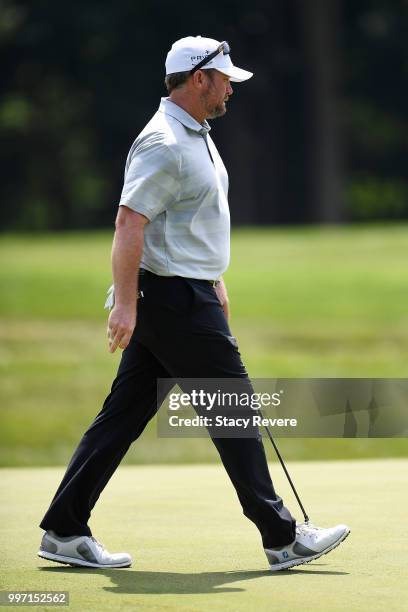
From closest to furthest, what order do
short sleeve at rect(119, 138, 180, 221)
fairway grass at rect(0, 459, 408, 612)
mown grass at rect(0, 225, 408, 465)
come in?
1. fairway grass at rect(0, 459, 408, 612)
2. short sleeve at rect(119, 138, 180, 221)
3. mown grass at rect(0, 225, 408, 465)

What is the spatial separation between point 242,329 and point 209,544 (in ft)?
31.5

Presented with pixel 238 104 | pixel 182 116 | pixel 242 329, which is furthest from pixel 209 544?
pixel 238 104

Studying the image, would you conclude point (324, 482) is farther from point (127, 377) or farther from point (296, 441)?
point (296, 441)

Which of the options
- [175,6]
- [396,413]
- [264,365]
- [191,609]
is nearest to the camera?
[191,609]

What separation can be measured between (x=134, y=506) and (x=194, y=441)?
4508 millimetres

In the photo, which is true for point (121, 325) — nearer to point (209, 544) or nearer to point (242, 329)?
point (209, 544)

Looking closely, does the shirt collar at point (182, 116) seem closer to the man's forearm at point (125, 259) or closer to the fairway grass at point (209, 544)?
the man's forearm at point (125, 259)

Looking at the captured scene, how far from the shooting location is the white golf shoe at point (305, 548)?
15.0 ft

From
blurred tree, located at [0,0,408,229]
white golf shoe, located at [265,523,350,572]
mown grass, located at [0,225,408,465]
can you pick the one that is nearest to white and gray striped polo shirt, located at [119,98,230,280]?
white golf shoe, located at [265,523,350,572]

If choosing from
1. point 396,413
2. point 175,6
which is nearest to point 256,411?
point 396,413

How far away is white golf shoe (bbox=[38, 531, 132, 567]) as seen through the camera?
4695 millimetres

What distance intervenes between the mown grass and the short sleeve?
5.61 meters

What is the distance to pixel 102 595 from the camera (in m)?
4.10

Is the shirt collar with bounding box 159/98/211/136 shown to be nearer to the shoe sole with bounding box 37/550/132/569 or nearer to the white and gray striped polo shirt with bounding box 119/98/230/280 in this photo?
the white and gray striped polo shirt with bounding box 119/98/230/280
